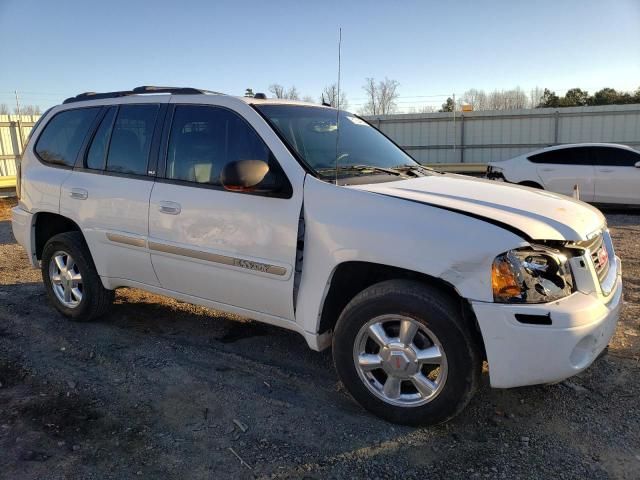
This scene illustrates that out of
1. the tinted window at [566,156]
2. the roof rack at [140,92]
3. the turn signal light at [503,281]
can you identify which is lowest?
the turn signal light at [503,281]

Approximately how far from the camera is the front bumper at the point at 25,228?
16.4 feet

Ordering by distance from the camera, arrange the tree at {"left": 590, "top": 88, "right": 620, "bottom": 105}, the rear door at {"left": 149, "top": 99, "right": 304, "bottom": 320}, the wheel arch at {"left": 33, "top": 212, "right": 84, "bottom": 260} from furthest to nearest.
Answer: the tree at {"left": 590, "top": 88, "right": 620, "bottom": 105} → the wheel arch at {"left": 33, "top": 212, "right": 84, "bottom": 260} → the rear door at {"left": 149, "top": 99, "right": 304, "bottom": 320}

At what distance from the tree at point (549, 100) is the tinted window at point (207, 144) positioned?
33.1 m

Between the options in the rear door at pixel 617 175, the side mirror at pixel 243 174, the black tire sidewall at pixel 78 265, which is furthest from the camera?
the rear door at pixel 617 175

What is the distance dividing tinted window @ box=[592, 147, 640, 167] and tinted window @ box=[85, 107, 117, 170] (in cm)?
1002

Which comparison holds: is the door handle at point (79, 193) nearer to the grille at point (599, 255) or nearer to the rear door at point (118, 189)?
the rear door at point (118, 189)

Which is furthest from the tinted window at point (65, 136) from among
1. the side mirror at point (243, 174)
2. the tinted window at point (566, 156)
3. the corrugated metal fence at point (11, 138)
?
the corrugated metal fence at point (11, 138)

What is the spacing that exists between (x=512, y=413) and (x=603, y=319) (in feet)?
2.64

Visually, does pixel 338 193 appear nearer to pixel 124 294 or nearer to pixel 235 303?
pixel 235 303

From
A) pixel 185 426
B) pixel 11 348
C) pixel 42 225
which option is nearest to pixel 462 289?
pixel 185 426

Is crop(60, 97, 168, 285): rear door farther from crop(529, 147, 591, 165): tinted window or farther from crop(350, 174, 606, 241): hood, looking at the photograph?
crop(529, 147, 591, 165): tinted window

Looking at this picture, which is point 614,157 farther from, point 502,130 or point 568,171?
point 502,130

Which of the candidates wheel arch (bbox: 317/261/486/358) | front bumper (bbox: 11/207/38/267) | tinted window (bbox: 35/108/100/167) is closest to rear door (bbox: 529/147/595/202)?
wheel arch (bbox: 317/261/486/358)

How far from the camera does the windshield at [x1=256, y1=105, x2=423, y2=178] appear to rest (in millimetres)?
3537
